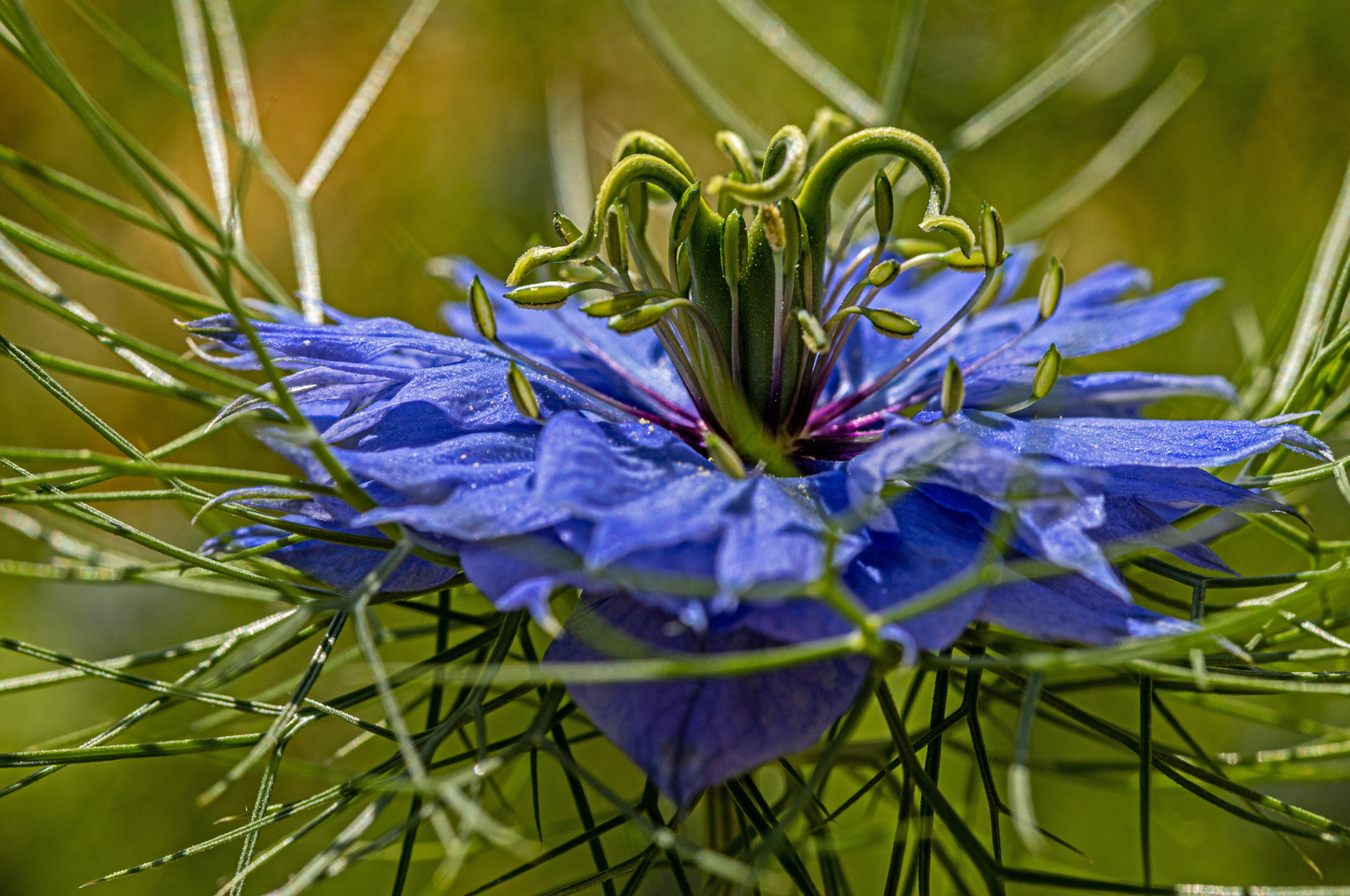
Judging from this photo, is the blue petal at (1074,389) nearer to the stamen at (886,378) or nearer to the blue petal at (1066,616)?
the stamen at (886,378)

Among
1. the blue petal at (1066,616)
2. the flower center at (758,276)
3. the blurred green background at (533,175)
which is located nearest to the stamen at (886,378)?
the flower center at (758,276)

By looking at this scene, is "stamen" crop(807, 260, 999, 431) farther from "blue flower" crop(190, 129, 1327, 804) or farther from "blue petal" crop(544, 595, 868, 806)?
"blue petal" crop(544, 595, 868, 806)

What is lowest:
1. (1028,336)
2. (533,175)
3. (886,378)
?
(886,378)

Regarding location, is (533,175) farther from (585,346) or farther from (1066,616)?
(1066,616)

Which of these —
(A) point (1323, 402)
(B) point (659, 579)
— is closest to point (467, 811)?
(B) point (659, 579)

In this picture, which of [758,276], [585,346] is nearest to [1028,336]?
[758,276]

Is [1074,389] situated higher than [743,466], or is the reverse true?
[1074,389]
